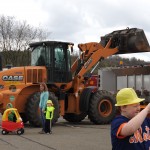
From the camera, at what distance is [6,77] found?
54.1 ft

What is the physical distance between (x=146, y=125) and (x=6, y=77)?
42.0 ft

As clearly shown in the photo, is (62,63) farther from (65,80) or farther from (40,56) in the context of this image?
(40,56)

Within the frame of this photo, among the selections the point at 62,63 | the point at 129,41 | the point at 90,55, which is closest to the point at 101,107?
the point at 90,55

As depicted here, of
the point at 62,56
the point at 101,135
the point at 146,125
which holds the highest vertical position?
the point at 62,56

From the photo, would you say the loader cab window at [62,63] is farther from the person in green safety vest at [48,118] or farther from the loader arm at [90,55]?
the person in green safety vest at [48,118]

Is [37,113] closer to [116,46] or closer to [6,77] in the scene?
[6,77]

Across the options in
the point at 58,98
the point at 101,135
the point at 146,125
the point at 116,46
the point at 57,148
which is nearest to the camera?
the point at 146,125

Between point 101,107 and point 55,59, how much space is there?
2.74 metres

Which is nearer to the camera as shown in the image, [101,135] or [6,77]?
[101,135]

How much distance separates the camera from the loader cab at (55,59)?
55.4 ft

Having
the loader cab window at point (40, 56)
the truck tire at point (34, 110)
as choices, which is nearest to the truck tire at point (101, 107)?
the loader cab window at point (40, 56)

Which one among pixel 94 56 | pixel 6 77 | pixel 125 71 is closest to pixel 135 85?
pixel 125 71

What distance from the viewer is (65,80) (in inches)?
679

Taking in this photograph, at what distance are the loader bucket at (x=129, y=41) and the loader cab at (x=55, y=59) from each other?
6.72 feet
